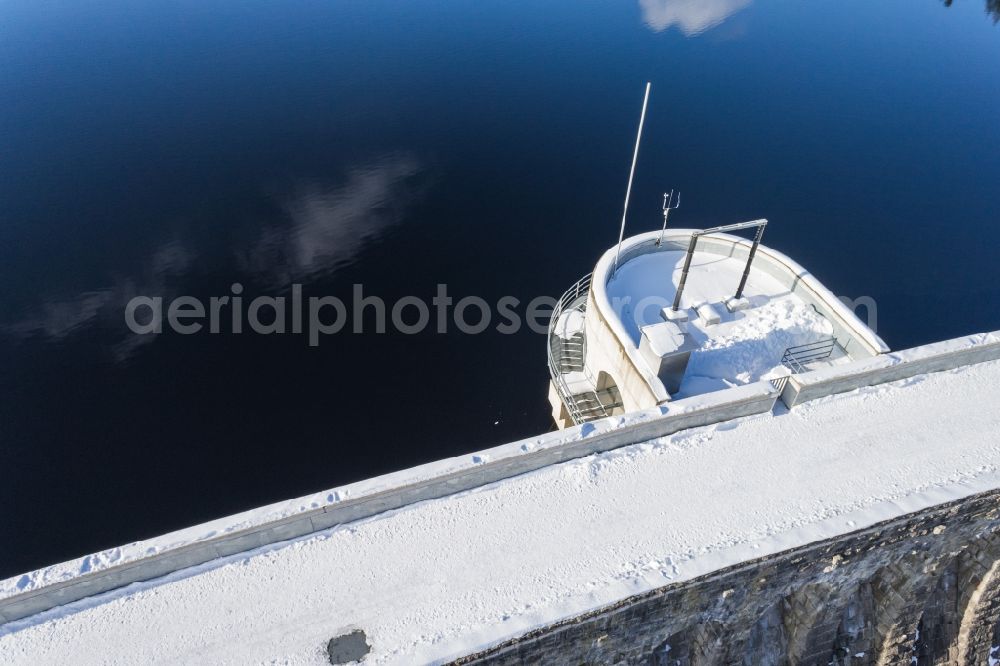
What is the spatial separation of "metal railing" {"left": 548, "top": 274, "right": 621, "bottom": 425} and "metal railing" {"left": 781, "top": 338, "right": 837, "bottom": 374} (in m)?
6.74

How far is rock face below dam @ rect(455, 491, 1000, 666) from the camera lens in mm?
15531

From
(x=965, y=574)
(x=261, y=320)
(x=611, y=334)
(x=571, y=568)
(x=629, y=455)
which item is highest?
(x=261, y=320)

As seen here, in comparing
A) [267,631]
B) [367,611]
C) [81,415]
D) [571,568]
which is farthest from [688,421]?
[81,415]

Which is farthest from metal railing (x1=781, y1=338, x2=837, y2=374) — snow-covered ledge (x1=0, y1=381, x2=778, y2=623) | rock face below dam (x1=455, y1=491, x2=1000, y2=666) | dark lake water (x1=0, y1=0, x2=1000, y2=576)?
dark lake water (x1=0, y1=0, x2=1000, y2=576)

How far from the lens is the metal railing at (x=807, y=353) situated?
23.0m

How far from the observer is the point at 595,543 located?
1638 cm

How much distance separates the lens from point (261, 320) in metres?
37.1

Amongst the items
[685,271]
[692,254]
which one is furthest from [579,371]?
[692,254]

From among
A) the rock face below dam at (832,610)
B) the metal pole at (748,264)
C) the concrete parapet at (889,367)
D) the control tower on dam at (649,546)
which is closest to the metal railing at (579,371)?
the control tower on dam at (649,546)

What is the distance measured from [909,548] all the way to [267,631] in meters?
19.0

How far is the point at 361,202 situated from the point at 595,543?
35.3 meters

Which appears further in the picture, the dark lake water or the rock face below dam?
the dark lake water

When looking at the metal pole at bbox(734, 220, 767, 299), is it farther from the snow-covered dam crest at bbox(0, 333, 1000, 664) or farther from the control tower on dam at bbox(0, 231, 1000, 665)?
the snow-covered dam crest at bbox(0, 333, 1000, 664)

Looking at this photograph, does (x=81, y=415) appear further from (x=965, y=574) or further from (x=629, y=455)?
(x=965, y=574)
